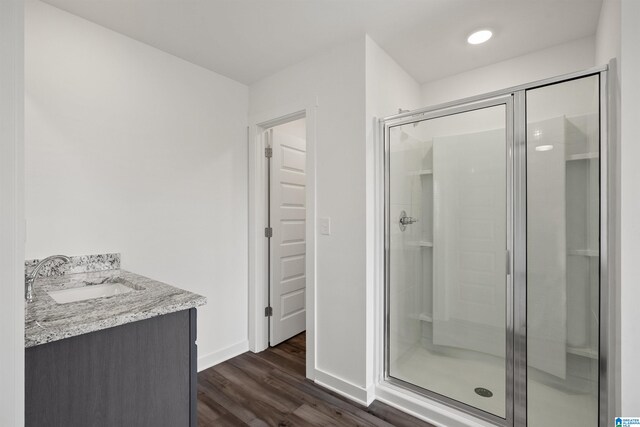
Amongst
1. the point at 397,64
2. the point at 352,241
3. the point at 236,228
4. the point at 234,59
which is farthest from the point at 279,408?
the point at 397,64

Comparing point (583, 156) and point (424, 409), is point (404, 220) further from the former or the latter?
point (424, 409)

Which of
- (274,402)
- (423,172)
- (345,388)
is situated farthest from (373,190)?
(274,402)

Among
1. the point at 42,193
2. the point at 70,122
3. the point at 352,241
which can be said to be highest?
the point at 70,122

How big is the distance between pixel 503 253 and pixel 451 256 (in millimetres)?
→ 360

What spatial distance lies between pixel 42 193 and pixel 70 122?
0.46m

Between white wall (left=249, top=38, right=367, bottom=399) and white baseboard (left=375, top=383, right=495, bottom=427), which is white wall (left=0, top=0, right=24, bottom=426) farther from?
white baseboard (left=375, top=383, right=495, bottom=427)

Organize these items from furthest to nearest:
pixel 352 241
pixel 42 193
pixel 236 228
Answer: pixel 236 228
pixel 352 241
pixel 42 193

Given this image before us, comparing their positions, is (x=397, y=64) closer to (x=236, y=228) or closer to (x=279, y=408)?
(x=236, y=228)

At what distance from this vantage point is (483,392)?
72.3 inches

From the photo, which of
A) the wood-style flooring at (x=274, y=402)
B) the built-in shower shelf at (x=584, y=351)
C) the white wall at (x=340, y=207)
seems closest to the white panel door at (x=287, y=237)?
the wood-style flooring at (x=274, y=402)

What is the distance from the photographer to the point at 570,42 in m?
2.25

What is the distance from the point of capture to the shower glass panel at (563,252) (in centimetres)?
147

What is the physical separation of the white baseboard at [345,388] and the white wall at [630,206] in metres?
1.29

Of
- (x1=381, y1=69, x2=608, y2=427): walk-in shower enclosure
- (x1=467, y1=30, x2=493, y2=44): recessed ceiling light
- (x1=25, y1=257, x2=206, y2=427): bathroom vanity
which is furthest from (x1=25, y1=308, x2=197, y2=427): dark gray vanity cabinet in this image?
(x1=467, y1=30, x2=493, y2=44): recessed ceiling light
